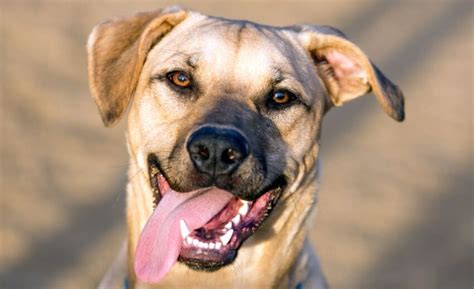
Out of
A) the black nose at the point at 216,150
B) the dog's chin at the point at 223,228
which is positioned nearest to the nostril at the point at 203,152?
the black nose at the point at 216,150

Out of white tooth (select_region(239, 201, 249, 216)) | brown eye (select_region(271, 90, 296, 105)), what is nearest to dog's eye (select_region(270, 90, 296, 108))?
brown eye (select_region(271, 90, 296, 105))

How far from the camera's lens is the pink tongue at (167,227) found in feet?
15.1

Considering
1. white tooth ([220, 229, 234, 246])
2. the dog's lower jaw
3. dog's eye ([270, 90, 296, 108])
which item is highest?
dog's eye ([270, 90, 296, 108])

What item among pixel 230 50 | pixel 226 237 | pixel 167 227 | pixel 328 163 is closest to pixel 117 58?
pixel 230 50

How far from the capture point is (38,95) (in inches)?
454

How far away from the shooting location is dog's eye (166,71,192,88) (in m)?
4.81

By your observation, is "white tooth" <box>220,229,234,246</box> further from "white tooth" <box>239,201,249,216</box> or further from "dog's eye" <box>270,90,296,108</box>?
"dog's eye" <box>270,90,296,108</box>

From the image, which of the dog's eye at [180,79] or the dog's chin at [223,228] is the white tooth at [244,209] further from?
the dog's eye at [180,79]

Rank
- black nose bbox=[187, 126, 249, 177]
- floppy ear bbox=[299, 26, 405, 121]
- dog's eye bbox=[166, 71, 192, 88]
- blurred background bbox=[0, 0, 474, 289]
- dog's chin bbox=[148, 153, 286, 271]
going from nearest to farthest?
black nose bbox=[187, 126, 249, 177]
dog's chin bbox=[148, 153, 286, 271]
dog's eye bbox=[166, 71, 192, 88]
floppy ear bbox=[299, 26, 405, 121]
blurred background bbox=[0, 0, 474, 289]

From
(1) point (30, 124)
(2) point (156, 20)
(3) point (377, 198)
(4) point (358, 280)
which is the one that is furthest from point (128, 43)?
(1) point (30, 124)

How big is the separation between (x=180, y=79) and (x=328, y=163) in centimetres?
587

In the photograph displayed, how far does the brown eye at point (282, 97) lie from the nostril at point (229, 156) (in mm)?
572

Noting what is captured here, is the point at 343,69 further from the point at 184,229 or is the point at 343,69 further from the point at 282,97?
the point at 184,229

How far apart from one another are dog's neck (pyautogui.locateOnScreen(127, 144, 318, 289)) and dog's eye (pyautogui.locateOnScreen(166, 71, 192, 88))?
0.40 metres
